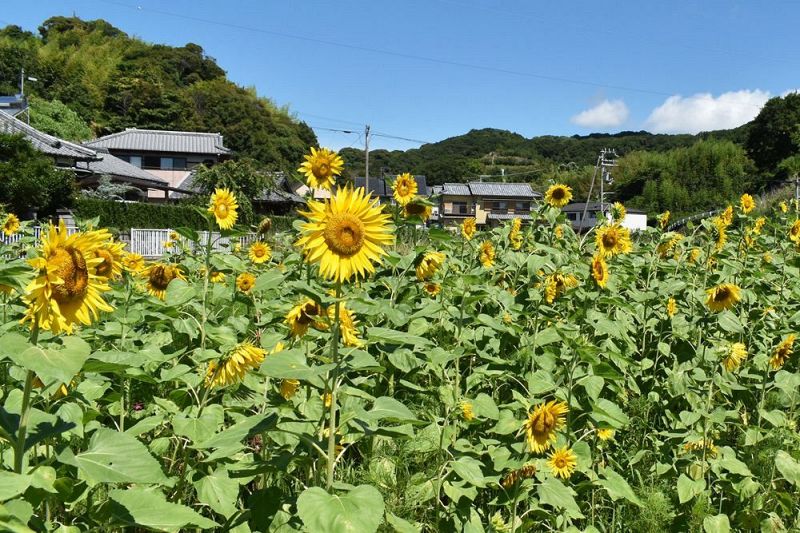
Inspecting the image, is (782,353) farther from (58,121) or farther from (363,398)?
(58,121)

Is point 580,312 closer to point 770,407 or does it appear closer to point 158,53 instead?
point 770,407

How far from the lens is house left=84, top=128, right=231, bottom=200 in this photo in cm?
4097

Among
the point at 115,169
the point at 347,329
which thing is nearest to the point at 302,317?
the point at 347,329

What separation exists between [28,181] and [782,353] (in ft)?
60.0

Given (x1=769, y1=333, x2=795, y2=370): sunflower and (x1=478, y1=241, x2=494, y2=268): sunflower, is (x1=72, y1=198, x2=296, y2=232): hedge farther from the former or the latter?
(x1=769, y1=333, x2=795, y2=370): sunflower

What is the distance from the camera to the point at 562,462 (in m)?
1.91

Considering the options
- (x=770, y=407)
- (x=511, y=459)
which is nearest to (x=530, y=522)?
(x=511, y=459)

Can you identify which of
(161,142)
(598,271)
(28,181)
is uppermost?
(161,142)

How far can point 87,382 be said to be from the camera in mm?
1661

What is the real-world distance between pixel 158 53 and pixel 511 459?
2851 inches

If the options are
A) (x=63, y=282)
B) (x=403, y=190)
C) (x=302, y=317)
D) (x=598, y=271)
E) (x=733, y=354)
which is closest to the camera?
(x=63, y=282)

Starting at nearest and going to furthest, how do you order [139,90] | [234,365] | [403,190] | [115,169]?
[234,365] < [403,190] < [115,169] < [139,90]

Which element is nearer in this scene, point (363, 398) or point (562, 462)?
point (363, 398)

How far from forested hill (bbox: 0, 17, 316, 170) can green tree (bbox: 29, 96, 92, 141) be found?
7.5 inches
